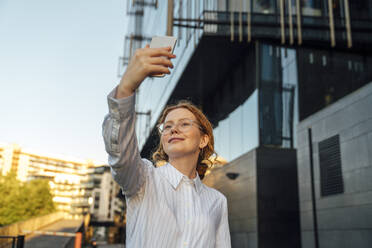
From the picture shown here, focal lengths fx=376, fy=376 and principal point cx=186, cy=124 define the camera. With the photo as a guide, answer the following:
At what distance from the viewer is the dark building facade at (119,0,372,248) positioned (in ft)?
30.4

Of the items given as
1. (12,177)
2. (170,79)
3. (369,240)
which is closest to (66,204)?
(12,177)

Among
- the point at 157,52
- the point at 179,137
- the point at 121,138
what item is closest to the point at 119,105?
the point at 121,138

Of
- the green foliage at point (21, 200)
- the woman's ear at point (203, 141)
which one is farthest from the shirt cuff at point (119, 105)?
the green foliage at point (21, 200)

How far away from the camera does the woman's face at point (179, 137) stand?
221 centimetres

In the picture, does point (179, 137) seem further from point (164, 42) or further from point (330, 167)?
point (330, 167)

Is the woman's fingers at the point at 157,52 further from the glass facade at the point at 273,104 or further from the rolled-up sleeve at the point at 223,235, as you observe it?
the glass facade at the point at 273,104

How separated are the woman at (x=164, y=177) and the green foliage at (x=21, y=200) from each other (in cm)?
4525

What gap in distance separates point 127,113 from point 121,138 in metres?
0.12

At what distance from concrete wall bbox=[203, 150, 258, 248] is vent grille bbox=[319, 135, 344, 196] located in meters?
2.40

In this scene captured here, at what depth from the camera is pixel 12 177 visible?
4753 cm

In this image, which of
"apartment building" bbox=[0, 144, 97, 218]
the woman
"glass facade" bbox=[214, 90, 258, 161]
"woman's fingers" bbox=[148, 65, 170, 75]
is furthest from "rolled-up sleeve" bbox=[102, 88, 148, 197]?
"apartment building" bbox=[0, 144, 97, 218]

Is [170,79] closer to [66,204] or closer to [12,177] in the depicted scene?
[12,177]

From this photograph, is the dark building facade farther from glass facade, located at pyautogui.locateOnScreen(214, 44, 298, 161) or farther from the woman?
the woman

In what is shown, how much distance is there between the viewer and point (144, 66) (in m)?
1.48
